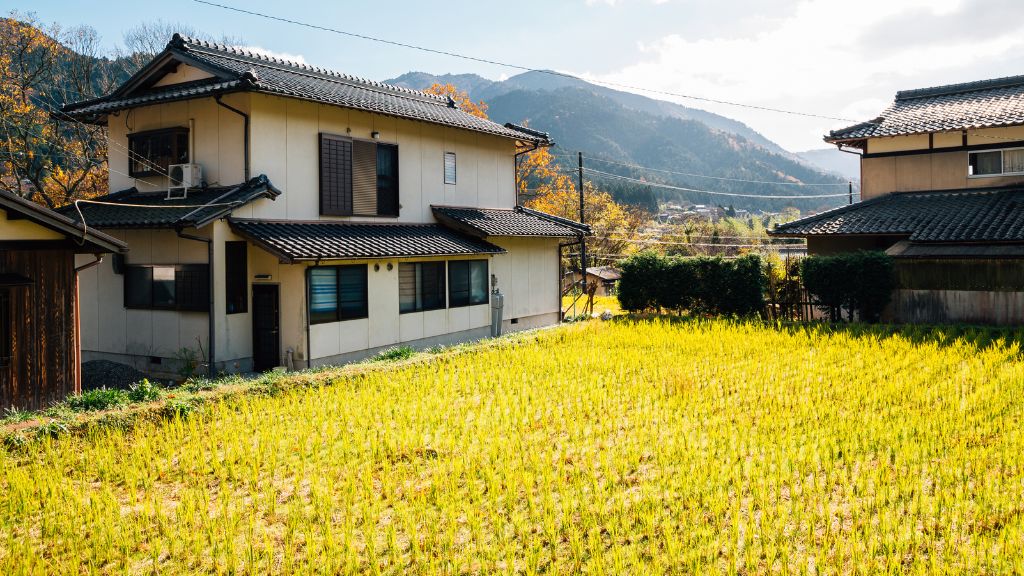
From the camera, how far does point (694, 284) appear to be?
18.4 m

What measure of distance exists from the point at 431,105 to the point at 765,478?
16.0 meters

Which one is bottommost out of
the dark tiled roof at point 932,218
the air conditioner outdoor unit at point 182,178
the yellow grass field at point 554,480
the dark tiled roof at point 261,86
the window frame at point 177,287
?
the yellow grass field at point 554,480

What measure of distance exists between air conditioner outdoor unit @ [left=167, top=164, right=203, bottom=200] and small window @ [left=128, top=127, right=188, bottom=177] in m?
0.38

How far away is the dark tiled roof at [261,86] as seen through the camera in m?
13.5

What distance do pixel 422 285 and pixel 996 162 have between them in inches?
616

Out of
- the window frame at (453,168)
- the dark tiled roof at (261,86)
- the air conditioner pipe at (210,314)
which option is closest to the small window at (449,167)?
the window frame at (453,168)

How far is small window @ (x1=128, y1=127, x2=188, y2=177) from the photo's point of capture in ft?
46.9

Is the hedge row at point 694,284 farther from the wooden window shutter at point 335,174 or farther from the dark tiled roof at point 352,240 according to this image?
the wooden window shutter at point 335,174

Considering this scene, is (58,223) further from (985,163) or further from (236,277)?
(985,163)

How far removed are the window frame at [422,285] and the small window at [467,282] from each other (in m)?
0.28

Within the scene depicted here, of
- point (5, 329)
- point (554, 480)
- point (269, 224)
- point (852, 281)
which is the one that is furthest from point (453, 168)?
point (554, 480)

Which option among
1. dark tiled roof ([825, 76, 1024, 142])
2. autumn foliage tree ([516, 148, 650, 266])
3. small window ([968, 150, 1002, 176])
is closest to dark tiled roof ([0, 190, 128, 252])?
dark tiled roof ([825, 76, 1024, 142])

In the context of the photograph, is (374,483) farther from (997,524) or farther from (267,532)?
(997,524)

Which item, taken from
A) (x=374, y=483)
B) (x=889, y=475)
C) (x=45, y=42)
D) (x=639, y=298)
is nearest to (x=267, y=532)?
(x=374, y=483)
